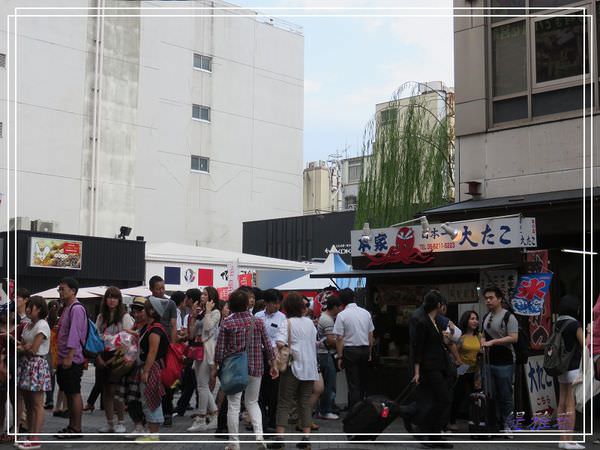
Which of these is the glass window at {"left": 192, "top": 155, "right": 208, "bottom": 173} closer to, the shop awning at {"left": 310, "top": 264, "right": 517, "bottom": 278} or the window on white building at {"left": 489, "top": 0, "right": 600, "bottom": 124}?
the window on white building at {"left": 489, "top": 0, "right": 600, "bottom": 124}

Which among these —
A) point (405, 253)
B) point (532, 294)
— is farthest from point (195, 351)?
point (532, 294)

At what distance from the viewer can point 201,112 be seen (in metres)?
46.5

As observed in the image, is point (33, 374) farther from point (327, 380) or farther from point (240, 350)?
point (327, 380)

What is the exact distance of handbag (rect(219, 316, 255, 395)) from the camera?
30.6 ft

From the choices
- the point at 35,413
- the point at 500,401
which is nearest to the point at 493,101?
the point at 500,401

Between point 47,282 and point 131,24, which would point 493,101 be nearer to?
point 47,282

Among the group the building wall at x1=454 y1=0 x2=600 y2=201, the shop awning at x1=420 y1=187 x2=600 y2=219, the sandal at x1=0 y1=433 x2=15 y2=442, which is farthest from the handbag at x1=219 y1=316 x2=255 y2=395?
the building wall at x1=454 y1=0 x2=600 y2=201

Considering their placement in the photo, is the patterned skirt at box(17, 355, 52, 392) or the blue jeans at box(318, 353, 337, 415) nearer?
the patterned skirt at box(17, 355, 52, 392)

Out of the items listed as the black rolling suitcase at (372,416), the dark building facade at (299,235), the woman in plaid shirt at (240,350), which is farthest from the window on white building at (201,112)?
the black rolling suitcase at (372,416)

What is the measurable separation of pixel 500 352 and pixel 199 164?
36.6 m

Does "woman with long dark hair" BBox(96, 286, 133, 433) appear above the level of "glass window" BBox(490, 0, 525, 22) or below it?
below

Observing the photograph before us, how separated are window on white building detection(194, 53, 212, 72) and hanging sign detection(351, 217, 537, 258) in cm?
3366

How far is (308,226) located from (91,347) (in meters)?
34.5

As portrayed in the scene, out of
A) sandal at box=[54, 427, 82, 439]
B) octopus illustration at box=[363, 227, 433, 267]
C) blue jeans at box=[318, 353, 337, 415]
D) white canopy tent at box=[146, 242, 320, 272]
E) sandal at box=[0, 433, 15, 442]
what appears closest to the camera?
sandal at box=[0, 433, 15, 442]
